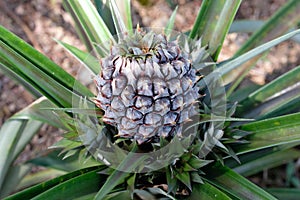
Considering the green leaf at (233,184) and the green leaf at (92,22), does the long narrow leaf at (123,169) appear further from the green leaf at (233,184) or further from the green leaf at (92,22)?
the green leaf at (92,22)

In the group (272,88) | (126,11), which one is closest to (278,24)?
(272,88)

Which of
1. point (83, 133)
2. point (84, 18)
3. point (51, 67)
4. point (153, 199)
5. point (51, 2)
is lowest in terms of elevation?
point (153, 199)

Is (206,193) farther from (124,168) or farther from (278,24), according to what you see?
(278,24)

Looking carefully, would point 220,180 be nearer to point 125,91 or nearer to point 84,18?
point 125,91

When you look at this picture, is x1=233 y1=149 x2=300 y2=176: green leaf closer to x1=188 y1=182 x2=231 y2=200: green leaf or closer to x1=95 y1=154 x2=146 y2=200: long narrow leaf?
x1=188 y1=182 x2=231 y2=200: green leaf

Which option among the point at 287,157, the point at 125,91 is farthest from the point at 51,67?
the point at 287,157
